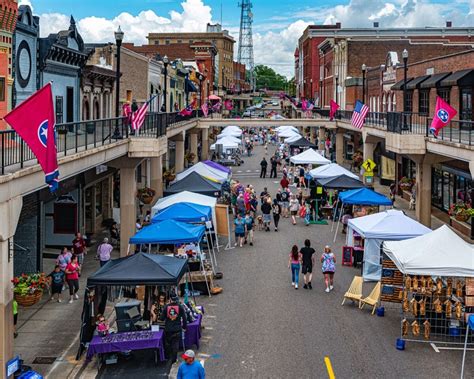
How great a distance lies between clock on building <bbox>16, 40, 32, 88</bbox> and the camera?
20672mm

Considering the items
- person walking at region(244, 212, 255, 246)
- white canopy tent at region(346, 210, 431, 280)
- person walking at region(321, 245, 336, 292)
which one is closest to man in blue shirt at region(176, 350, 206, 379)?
person walking at region(321, 245, 336, 292)

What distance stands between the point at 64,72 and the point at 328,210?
13871mm

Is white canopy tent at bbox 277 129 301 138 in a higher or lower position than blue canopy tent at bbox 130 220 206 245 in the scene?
higher

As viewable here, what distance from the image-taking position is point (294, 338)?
14.7 meters

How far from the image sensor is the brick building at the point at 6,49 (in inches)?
715

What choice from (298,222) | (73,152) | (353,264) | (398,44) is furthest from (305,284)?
(398,44)

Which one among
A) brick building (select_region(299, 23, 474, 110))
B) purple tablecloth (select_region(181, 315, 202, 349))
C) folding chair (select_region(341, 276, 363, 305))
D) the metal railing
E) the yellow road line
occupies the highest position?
brick building (select_region(299, 23, 474, 110))

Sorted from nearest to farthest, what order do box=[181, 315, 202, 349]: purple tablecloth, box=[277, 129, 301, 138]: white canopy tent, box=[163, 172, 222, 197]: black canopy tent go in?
box=[181, 315, 202, 349]: purple tablecloth
box=[163, 172, 222, 197]: black canopy tent
box=[277, 129, 301, 138]: white canopy tent

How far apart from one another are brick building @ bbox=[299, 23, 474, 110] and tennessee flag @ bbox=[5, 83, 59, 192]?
49678 mm

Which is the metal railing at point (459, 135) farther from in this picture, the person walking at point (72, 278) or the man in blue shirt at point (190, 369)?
the man in blue shirt at point (190, 369)

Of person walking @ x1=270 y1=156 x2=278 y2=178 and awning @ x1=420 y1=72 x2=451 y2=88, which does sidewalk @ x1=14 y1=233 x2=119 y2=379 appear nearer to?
awning @ x1=420 y1=72 x2=451 y2=88

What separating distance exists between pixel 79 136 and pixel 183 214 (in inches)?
242

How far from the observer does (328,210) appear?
32.2 meters

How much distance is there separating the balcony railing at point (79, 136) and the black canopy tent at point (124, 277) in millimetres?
2748
